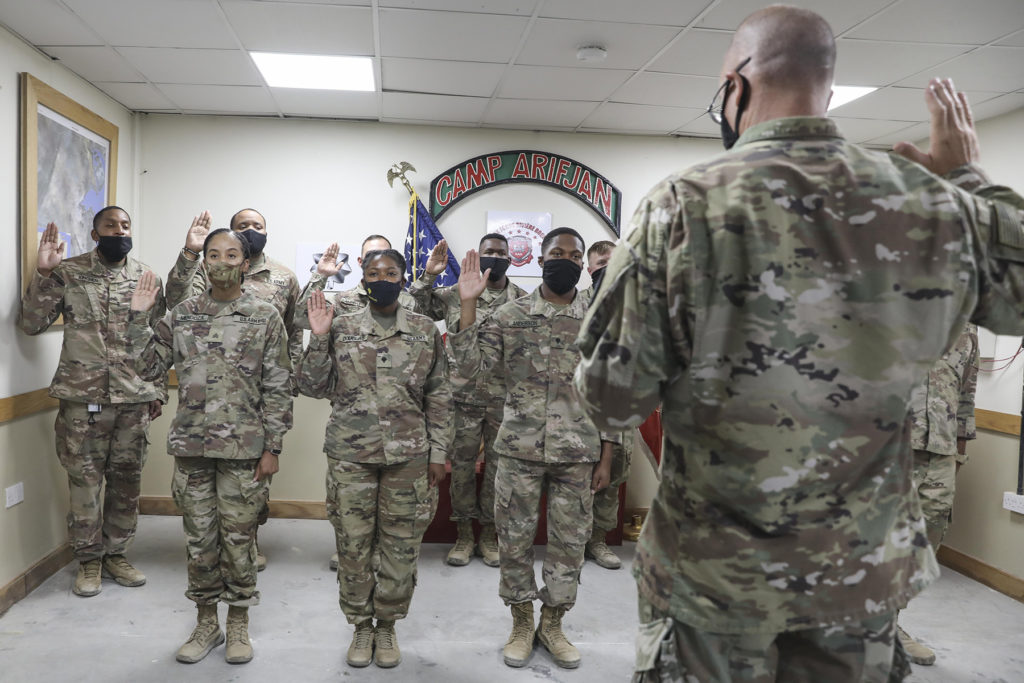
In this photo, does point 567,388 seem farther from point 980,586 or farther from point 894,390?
point 980,586

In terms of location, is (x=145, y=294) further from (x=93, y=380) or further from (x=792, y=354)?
(x=792, y=354)

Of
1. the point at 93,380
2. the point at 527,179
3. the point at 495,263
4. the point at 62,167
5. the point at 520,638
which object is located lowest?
the point at 520,638

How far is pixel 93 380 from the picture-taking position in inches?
139

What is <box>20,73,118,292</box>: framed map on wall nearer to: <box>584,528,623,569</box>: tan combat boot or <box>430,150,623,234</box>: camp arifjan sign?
<box>430,150,623,234</box>: camp arifjan sign

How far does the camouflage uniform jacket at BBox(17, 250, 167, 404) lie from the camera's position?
3.45 meters

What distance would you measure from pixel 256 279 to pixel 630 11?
2.51 m

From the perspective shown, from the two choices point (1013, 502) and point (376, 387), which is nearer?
point (376, 387)

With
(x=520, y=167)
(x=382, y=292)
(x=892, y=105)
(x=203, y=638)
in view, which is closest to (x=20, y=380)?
(x=203, y=638)

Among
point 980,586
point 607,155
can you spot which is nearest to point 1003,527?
point 980,586

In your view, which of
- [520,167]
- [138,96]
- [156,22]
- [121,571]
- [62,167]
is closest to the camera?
[156,22]

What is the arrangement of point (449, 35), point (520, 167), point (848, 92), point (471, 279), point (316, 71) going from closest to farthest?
point (471, 279) < point (449, 35) < point (316, 71) < point (848, 92) < point (520, 167)

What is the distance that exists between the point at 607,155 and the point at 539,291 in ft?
8.50

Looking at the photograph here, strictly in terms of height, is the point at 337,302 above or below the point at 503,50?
below

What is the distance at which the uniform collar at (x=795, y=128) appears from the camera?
109 centimetres
